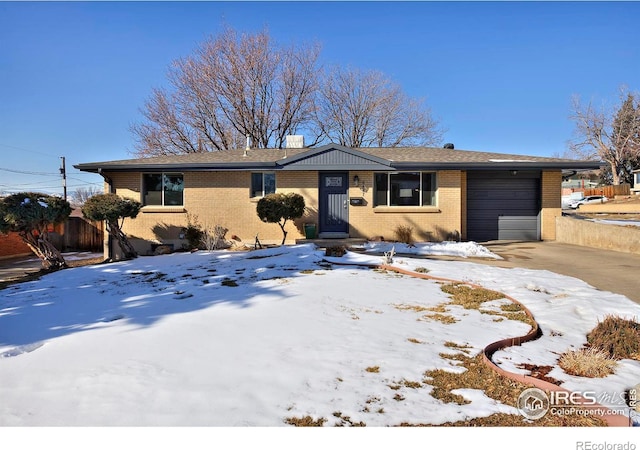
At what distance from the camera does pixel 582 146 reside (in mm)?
41688

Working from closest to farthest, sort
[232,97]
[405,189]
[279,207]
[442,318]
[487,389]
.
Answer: [487,389] → [442,318] → [279,207] → [405,189] → [232,97]

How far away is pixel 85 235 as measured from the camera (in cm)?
1880

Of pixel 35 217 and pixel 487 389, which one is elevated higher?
pixel 35 217

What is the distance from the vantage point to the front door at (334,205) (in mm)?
12695

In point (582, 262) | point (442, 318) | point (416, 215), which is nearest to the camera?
point (442, 318)

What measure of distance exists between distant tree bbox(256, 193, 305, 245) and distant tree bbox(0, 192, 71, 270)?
5.39m

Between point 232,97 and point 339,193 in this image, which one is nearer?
point 339,193

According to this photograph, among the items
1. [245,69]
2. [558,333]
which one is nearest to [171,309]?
[558,333]

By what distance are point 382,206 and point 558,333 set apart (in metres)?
8.90

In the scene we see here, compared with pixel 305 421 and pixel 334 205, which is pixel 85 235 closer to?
pixel 334 205

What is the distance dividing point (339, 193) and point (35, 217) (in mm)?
8747

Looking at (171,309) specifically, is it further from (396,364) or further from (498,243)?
(498,243)
